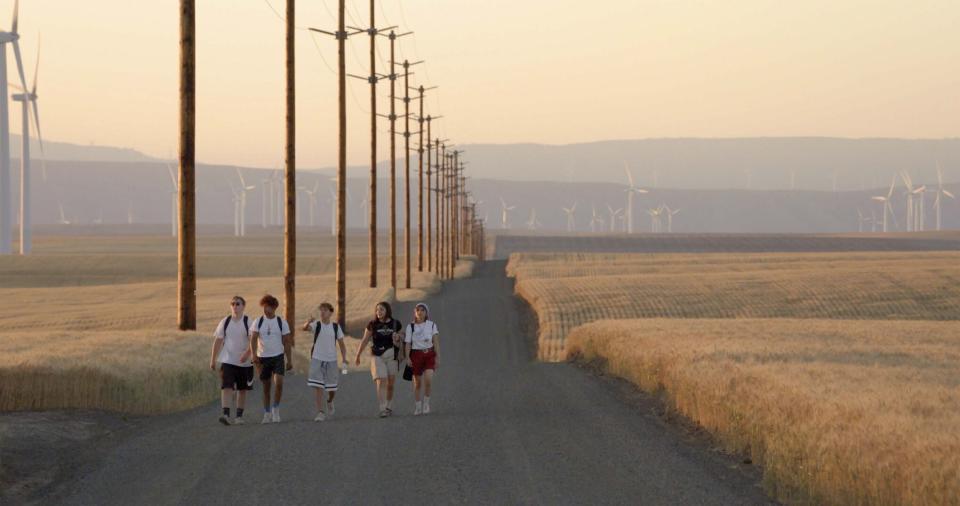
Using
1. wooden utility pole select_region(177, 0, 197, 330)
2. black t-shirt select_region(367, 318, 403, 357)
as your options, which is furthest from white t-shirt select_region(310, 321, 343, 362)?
wooden utility pole select_region(177, 0, 197, 330)

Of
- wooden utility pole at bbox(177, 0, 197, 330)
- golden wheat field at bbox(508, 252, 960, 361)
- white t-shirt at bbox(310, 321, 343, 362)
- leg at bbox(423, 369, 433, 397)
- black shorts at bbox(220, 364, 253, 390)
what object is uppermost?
wooden utility pole at bbox(177, 0, 197, 330)

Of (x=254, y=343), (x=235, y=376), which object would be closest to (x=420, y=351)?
(x=254, y=343)

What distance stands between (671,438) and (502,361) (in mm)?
27662

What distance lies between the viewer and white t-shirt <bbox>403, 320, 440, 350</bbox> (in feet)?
74.5

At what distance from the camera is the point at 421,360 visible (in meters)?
22.8

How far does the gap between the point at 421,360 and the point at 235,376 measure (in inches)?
122

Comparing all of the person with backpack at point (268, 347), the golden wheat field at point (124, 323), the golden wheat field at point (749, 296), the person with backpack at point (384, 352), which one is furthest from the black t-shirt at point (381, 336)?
the golden wheat field at point (749, 296)

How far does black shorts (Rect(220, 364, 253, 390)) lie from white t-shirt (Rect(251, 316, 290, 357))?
0.35 meters

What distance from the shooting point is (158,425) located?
70.2ft

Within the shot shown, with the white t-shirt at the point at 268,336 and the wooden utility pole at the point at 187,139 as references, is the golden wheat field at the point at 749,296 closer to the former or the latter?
the wooden utility pole at the point at 187,139

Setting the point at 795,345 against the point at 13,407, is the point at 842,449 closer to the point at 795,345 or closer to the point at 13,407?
the point at 13,407

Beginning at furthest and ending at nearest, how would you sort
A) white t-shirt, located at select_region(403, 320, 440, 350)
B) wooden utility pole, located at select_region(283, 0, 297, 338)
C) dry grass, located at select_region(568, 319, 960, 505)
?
wooden utility pole, located at select_region(283, 0, 297, 338) → white t-shirt, located at select_region(403, 320, 440, 350) → dry grass, located at select_region(568, 319, 960, 505)

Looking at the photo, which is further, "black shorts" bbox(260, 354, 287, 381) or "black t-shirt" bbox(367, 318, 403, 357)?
"black t-shirt" bbox(367, 318, 403, 357)

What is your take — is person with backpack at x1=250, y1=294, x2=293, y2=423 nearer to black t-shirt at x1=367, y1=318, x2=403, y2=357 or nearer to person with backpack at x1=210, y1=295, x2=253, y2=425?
person with backpack at x1=210, y1=295, x2=253, y2=425
